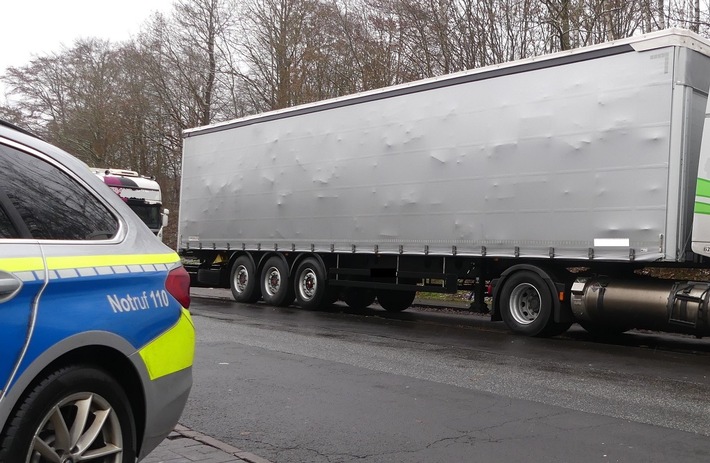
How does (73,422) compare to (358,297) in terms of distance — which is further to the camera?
(358,297)

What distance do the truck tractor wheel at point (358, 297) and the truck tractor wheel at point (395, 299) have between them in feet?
0.71

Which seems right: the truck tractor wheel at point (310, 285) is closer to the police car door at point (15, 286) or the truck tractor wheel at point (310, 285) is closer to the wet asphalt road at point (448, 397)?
the wet asphalt road at point (448, 397)

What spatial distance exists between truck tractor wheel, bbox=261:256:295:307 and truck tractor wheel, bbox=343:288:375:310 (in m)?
1.27

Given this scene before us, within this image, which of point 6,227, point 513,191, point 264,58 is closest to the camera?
point 6,227

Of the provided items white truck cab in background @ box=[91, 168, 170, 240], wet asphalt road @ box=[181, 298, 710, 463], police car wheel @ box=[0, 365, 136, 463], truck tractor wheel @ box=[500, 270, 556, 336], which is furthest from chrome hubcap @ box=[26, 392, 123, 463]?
white truck cab in background @ box=[91, 168, 170, 240]

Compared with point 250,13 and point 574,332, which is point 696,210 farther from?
point 250,13

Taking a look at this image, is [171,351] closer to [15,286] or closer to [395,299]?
[15,286]

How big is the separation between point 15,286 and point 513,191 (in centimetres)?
954

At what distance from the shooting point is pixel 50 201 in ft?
11.9

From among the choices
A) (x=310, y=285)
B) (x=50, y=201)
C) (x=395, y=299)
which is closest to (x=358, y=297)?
(x=395, y=299)

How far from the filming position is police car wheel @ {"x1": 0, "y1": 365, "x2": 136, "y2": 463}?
3.15 metres

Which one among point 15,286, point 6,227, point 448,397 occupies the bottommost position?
point 448,397

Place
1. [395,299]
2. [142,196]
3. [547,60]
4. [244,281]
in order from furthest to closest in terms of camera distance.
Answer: [142,196] < [244,281] < [395,299] < [547,60]

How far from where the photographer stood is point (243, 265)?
17875 millimetres
